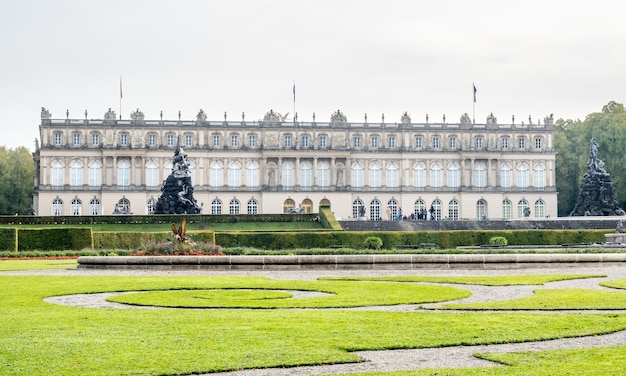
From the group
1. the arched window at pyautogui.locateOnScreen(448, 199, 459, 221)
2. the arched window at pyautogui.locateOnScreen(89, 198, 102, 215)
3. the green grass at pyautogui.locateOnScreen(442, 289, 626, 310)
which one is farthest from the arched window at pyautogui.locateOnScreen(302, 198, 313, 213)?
the green grass at pyautogui.locateOnScreen(442, 289, 626, 310)

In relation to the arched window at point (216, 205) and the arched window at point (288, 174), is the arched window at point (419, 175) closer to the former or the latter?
the arched window at point (288, 174)

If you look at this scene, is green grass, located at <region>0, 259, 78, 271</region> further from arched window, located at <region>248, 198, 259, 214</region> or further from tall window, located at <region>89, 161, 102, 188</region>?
arched window, located at <region>248, 198, 259, 214</region>

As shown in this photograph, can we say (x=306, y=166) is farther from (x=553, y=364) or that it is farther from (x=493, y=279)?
(x=553, y=364)

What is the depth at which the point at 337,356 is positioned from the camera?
428 inches

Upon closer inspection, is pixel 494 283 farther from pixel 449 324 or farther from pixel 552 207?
pixel 552 207

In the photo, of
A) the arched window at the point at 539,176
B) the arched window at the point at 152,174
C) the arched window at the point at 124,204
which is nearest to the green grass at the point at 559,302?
the arched window at the point at 124,204

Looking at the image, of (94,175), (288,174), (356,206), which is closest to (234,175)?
(288,174)

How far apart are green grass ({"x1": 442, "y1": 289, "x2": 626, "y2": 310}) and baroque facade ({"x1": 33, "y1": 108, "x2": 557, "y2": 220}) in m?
67.9

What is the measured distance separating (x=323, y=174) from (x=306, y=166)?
1845 mm

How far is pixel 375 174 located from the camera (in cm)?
9038

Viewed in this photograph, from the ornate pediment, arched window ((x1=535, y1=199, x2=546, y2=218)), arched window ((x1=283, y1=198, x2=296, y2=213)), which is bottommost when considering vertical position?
arched window ((x1=535, y1=199, x2=546, y2=218))

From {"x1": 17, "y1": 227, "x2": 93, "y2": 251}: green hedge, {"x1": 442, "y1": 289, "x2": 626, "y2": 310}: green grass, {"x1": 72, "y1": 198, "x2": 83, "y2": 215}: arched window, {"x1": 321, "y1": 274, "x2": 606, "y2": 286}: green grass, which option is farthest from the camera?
{"x1": 72, "y1": 198, "x2": 83, "y2": 215}: arched window

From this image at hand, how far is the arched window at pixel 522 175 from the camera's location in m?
91.2

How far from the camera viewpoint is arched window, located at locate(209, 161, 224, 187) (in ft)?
290
